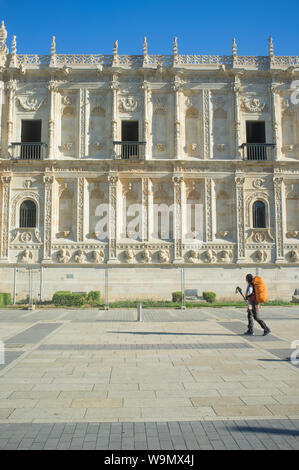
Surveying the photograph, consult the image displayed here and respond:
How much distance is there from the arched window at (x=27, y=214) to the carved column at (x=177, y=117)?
40.3ft

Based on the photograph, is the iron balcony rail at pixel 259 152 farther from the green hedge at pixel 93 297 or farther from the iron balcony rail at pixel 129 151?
the green hedge at pixel 93 297

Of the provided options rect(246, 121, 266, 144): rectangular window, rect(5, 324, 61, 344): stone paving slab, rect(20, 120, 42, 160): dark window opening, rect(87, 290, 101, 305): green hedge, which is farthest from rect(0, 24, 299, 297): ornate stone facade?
rect(5, 324, 61, 344): stone paving slab

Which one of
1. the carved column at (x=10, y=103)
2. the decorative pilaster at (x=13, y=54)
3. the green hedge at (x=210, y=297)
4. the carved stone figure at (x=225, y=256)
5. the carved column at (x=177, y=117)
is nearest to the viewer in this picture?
the green hedge at (x=210, y=297)

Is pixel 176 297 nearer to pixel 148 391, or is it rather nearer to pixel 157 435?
pixel 148 391

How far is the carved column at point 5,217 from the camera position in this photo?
31.2 meters

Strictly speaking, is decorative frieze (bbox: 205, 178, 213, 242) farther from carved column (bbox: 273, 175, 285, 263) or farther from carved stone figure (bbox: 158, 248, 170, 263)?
carved column (bbox: 273, 175, 285, 263)

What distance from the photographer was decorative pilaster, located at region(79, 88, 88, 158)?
32.5 meters

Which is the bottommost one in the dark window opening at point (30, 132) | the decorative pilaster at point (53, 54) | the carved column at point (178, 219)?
the carved column at point (178, 219)

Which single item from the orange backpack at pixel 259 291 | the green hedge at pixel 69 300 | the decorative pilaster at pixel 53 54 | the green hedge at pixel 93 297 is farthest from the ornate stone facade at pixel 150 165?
the orange backpack at pixel 259 291

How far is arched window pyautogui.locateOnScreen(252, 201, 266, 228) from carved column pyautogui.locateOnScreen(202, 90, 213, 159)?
219 inches

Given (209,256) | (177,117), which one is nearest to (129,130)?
(177,117)

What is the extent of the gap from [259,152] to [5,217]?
21.2 meters

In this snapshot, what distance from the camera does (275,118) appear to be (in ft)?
109

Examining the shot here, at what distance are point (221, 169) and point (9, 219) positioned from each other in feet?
57.3
